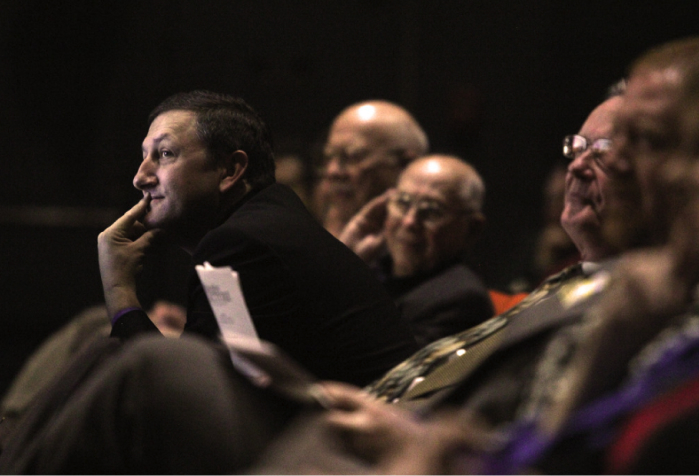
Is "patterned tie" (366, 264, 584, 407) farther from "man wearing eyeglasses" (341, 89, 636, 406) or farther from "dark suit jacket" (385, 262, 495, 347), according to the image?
"dark suit jacket" (385, 262, 495, 347)

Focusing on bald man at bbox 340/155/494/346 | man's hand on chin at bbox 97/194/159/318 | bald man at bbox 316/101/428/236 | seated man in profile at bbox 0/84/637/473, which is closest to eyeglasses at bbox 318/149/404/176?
bald man at bbox 316/101/428/236

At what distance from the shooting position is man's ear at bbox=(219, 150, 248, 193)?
1.94 metres

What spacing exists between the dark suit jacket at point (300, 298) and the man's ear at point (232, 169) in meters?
0.09

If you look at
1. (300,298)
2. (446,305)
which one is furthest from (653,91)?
(446,305)

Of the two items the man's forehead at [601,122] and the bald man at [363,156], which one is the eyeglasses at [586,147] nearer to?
the man's forehead at [601,122]

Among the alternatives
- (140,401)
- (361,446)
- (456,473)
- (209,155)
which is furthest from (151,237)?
(456,473)

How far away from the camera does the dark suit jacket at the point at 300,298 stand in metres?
1.74

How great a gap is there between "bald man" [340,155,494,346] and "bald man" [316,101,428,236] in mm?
108

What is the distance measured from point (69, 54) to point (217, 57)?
2.62 ft

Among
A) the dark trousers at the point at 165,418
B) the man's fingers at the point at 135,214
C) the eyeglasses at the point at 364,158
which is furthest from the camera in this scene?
the eyeglasses at the point at 364,158

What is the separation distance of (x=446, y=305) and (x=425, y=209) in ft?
1.91

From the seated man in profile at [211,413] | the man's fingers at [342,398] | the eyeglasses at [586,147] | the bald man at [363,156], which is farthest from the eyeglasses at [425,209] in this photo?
the man's fingers at [342,398]

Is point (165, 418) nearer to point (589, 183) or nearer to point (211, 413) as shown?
point (211, 413)

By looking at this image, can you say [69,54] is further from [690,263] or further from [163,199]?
[690,263]
